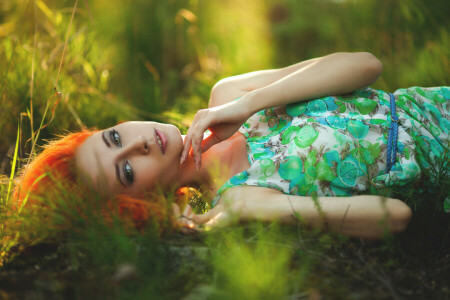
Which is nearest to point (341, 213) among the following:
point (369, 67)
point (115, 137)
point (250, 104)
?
point (250, 104)

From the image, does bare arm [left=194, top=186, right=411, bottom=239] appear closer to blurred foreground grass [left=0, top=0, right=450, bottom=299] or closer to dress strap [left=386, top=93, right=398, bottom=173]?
blurred foreground grass [left=0, top=0, right=450, bottom=299]

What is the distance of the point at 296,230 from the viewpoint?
1484mm

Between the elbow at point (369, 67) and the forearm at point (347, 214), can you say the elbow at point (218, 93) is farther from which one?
the forearm at point (347, 214)

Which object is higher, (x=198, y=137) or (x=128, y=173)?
(x=198, y=137)

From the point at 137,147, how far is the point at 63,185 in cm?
36

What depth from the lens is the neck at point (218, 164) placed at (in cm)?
196

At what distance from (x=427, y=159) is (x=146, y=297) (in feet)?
4.24

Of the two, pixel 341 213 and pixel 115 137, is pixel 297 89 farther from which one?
pixel 115 137

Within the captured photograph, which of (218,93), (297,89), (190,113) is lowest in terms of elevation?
(190,113)

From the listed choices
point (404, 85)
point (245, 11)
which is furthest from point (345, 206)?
point (245, 11)

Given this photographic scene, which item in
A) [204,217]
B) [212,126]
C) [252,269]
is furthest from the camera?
[212,126]

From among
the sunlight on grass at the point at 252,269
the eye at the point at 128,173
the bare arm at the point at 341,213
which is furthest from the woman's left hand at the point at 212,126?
the sunlight on grass at the point at 252,269

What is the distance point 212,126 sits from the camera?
1.87 metres

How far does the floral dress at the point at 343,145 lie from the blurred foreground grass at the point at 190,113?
0.56 feet
